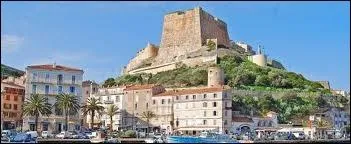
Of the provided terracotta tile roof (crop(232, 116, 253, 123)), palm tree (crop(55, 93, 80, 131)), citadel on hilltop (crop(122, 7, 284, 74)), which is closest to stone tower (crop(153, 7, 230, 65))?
citadel on hilltop (crop(122, 7, 284, 74))

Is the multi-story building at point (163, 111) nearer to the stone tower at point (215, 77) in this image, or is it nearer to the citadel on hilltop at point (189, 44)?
the stone tower at point (215, 77)

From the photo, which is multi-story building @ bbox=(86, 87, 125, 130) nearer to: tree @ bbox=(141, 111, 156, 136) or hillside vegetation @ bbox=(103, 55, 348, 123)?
tree @ bbox=(141, 111, 156, 136)

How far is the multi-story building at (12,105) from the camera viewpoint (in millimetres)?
61719

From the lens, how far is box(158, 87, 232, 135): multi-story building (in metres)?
63.7

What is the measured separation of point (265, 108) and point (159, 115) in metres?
13.8

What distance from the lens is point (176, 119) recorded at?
68.6 meters

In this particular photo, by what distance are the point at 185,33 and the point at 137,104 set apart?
3164cm

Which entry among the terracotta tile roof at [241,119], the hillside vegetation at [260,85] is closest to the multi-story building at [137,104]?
the hillside vegetation at [260,85]

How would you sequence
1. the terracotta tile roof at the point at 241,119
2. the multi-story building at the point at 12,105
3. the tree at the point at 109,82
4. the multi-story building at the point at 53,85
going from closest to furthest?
the multi-story building at the point at 53,85 → the multi-story building at the point at 12,105 → the terracotta tile roof at the point at 241,119 → the tree at the point at 109,82

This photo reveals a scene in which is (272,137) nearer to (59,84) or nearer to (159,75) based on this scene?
(59,84)

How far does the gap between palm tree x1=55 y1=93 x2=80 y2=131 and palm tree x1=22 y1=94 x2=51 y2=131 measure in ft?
4.39

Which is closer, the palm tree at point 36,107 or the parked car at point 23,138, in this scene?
the parked car at point 23,138

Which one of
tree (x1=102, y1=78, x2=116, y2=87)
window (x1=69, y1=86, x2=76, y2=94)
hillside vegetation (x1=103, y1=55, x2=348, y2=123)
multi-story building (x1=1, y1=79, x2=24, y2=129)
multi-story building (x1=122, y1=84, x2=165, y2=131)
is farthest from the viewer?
tree (x1=102, y1=78, x2=116, y2=87)

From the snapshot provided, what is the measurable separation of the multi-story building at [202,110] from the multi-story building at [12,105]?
18.1 m
